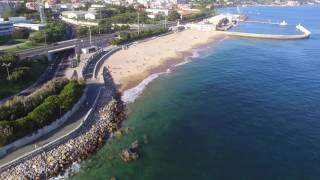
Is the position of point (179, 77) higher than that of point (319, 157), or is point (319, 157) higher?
point (179, 77)

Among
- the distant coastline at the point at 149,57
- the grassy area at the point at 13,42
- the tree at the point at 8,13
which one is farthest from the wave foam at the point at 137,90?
the tree at the point at 8,13

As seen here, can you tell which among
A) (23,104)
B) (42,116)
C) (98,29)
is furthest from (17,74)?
(98,29)

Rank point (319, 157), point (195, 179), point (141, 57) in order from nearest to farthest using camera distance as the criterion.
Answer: point (195, 179) < point (319, 157) < point (141, 57)

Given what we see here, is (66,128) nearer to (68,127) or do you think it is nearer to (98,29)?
(68,127)

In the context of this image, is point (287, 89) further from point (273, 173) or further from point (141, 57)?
point (141, 57)

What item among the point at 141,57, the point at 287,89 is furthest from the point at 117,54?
the point at 287,89
